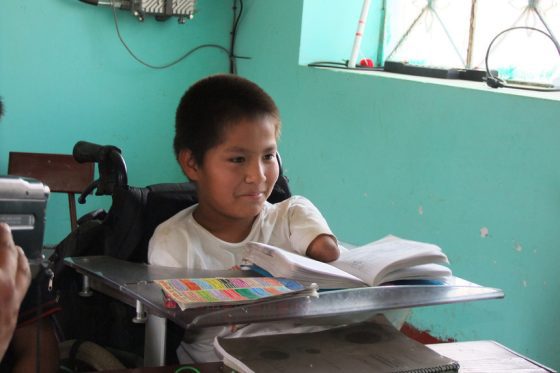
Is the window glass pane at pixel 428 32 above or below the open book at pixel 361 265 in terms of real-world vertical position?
above

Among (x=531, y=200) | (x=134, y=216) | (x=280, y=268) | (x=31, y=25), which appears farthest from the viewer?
(x=31, y=25)

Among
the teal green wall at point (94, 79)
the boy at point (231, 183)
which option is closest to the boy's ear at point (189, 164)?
the boy at point (231, 183)

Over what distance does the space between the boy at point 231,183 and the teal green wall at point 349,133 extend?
0.91 metres

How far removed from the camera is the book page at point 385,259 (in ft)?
4.73

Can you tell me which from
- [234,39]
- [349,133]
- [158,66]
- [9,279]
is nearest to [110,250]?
[9,279]

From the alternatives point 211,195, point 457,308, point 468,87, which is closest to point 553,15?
point 468,87

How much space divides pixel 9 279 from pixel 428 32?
8.62 ft

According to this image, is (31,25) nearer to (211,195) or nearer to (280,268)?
(211,195)

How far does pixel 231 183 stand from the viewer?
1756mm

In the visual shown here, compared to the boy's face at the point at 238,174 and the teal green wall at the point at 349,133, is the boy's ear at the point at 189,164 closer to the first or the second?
the boy's face at the point at 238,174

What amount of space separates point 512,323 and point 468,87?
30.8 inches

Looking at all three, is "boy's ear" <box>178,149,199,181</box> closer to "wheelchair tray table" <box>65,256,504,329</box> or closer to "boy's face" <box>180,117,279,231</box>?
"boy's face" <box>180,117,279,231</box>

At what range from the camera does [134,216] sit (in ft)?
5.53

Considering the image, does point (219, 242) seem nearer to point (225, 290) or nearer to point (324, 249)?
point (324, 249)
